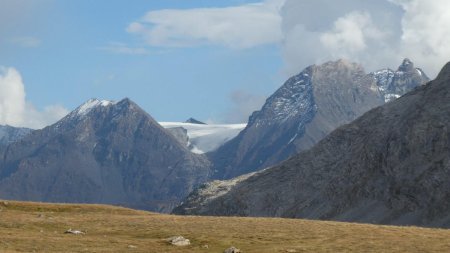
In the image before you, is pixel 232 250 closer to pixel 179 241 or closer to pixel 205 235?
pixel 179 241

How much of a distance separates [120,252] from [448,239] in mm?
29836

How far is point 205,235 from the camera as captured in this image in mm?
75812

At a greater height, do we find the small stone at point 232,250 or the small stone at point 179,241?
the small stone at point 179,241

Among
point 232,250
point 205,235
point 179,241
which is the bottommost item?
point 232,250

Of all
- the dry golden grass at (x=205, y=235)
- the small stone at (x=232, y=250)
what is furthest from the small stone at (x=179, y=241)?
the small stone at (x=232, y=250)

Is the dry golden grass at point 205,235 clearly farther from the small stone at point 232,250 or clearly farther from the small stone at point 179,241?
the small stone at point 232,250

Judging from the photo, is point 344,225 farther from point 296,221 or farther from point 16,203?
point 16,203

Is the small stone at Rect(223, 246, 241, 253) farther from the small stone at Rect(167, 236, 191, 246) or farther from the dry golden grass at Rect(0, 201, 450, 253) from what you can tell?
the small stone at Rect(167, 236, 191, 246)

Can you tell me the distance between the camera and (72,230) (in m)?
80.0

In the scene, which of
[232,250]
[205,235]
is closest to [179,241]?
[205,235]

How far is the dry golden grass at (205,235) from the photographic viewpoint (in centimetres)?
6669

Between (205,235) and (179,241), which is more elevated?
(205,235)

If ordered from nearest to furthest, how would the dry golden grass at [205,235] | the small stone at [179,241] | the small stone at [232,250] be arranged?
the small stone at [232,250], the dry golden grass at [205,235], the small stone at [179,241]

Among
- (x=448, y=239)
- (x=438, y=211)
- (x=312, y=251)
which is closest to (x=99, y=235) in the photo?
(x=312, y=251)
